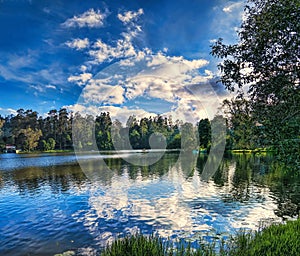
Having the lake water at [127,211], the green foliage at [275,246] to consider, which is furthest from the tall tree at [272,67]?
the lake water at [127,211]

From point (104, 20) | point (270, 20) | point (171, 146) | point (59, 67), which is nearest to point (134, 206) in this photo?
point (270, 20)

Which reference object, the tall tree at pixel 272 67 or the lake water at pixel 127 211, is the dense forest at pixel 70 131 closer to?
the lake water at pixel 127 211

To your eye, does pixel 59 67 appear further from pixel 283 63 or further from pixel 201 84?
pixel 283 63

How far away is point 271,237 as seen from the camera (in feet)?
27.7

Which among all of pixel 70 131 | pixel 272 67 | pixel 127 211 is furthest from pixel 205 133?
pixel 272 67

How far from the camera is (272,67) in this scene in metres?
8.52

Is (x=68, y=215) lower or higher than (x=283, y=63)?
lower

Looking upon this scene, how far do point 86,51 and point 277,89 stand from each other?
43.0 m

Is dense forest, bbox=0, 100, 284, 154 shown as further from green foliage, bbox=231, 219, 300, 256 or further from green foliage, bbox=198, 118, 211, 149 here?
green foliage, bbox=231, 219, 300, 256

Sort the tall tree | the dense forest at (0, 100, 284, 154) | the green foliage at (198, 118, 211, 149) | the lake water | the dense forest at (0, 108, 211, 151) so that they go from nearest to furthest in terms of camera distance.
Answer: the tall tree < the lake water < the green foliage at (198, 118, 211, 149) < the dense forest at (0, 100, 284, 154) < the dense forest at (0, 108, 211, 151)

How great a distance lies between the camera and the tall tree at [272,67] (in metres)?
6.99

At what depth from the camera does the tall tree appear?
6.99 meters

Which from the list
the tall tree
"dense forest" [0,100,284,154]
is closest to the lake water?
the tall tree

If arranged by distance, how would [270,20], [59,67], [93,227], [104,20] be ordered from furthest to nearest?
[59,67] < [104,20] < [93,227] < [270,20]
